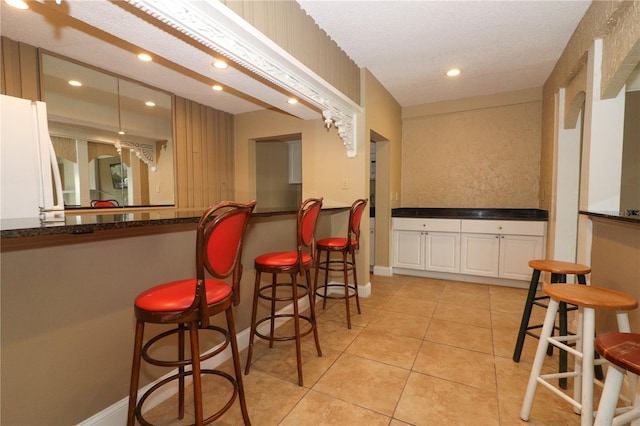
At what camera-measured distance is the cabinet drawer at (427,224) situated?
3.69m

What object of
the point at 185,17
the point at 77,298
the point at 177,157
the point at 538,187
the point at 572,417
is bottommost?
the point at 572,417

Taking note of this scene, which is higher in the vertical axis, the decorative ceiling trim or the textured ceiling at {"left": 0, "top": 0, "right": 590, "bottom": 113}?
the textured ceiling at {"left": 0, "top": 0, "right": 590, "bottom": 113}

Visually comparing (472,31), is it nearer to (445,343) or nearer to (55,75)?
(445,343)

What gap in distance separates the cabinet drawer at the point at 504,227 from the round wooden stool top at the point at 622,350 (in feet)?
8.84

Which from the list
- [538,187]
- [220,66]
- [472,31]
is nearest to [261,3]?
[220,66]

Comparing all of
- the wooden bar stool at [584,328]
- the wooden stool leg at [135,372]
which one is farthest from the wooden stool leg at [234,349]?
the wooden bar stool at [584,328]

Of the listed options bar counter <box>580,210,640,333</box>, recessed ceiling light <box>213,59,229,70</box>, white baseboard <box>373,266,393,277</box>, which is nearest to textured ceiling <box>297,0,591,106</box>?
recessed ceiling light <box>213,59,229,70</box>

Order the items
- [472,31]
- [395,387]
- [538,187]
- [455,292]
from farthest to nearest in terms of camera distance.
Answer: [538,187] → [455,292] → [472,31] → [395,387]

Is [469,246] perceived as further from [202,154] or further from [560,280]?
[202,154]

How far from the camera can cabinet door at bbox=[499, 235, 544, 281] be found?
10.9ft

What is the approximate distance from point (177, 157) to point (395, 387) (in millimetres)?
3310

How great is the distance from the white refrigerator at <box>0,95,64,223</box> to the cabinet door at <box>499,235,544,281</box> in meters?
4.03

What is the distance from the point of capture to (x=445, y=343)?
2.16 metres

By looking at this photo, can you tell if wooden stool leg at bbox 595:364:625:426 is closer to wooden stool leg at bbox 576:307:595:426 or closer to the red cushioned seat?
wooden stool leg at bbox 576:307:595:426
